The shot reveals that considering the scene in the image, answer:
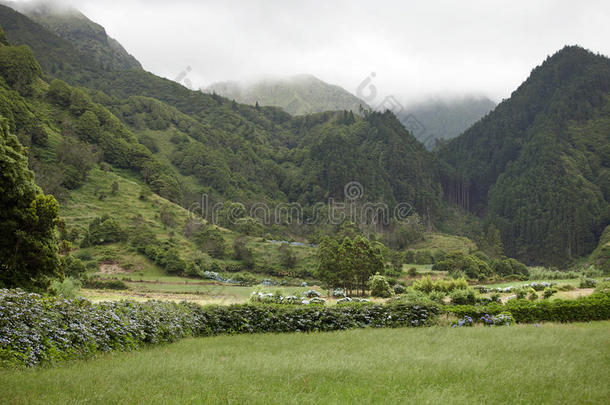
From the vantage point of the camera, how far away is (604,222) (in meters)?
83.9

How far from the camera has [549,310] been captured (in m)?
14.9

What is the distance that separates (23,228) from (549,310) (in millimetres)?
23539

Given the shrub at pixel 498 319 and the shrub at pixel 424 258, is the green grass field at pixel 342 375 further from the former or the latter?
the shrub at pixel 424 258

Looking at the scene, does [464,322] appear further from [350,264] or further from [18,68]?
[18,68]

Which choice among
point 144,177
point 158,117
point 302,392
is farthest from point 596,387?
point 158,117

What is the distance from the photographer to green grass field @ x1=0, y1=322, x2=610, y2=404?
5359mm

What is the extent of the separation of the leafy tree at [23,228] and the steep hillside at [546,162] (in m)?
93.8

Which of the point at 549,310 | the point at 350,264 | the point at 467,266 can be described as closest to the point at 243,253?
the point at 350,264

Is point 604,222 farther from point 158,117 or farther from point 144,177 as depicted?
point 158,117

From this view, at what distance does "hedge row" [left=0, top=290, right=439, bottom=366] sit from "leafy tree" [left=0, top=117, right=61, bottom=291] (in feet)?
28.0

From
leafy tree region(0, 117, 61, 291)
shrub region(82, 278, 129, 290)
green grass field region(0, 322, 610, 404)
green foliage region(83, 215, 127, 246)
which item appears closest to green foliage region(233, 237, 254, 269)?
green foliage region(83, 215, 127, 246)

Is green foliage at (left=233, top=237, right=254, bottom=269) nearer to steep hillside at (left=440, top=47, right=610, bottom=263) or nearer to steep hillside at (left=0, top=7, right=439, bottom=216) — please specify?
steep hillside at (left=0, top=7, right=439, bottom=216)

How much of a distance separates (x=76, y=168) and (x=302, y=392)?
72640mm

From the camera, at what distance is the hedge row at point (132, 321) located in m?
6.98
